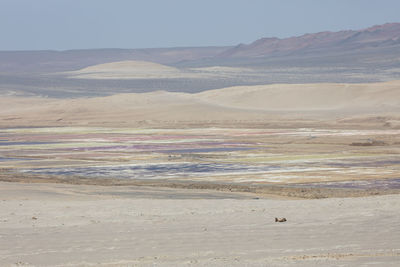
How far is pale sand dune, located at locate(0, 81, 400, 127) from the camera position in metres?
61.1

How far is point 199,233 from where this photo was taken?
446 inches

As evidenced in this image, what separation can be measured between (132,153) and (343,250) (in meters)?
23.8

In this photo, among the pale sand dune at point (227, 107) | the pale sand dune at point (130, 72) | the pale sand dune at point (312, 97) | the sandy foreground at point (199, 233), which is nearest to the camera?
the sandy foreground at point (199, 233)

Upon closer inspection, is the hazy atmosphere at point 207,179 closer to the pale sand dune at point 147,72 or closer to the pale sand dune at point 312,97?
the pale sand dune at point 312,97

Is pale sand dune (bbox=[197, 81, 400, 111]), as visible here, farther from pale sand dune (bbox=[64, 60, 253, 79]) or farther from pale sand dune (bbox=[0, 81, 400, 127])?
pale sand dune (bbox=[64, 60, 253, 79])

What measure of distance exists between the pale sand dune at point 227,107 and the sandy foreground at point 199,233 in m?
43.9

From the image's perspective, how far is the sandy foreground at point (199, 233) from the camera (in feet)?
31.8

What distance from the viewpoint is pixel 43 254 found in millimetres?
10070

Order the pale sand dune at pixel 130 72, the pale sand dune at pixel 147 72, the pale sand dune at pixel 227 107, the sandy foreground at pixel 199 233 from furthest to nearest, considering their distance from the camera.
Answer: the pale sand dune at pixel 130 72 → the pale sand dune at pixel 147 72 → the pale sand dune at pixel 227 107 → the sandy foreground at pixel 199 233

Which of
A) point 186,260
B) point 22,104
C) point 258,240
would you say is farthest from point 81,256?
point 22,104

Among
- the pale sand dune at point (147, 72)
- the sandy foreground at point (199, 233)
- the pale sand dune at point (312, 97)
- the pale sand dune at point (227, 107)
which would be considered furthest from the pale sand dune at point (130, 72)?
the sandy foreground at point (199, 233)

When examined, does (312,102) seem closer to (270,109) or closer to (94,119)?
(270,109)

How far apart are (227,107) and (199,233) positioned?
56120 mm

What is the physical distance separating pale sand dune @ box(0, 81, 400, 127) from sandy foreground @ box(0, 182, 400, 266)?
43.9 m
